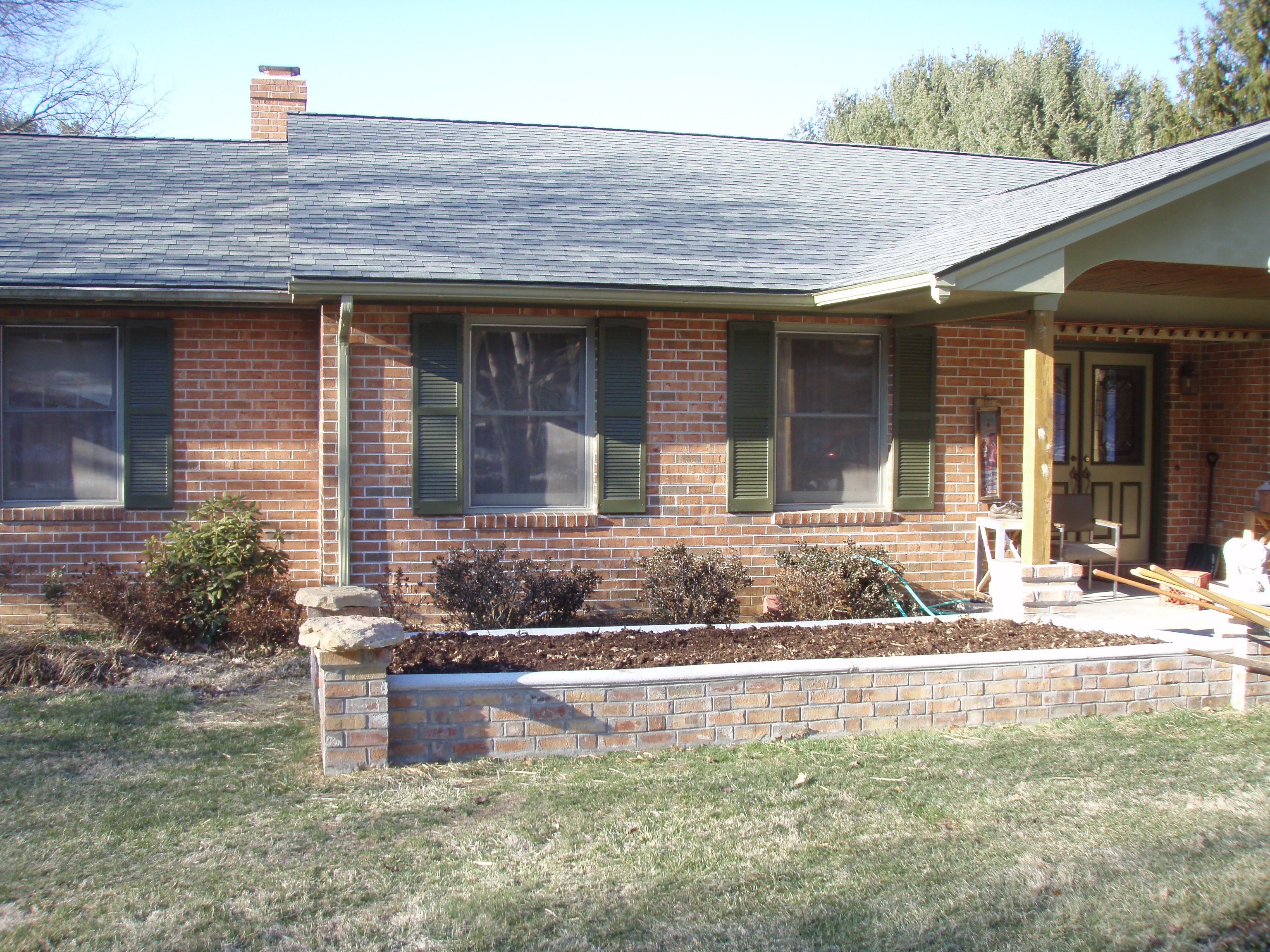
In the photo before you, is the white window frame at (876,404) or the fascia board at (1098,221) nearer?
the fascia board at (1098,221)

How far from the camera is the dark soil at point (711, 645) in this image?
5758 millimetres

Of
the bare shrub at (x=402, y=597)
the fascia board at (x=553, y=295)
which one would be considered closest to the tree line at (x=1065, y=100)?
the fascia board at (x=553, y=295)

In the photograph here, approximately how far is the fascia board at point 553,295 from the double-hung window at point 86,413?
4.83 feet

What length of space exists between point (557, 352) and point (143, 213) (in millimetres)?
3886

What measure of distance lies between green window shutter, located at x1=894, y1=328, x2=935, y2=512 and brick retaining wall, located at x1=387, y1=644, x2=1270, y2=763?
8.85ft

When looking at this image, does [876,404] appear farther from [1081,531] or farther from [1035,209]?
[1081,531]

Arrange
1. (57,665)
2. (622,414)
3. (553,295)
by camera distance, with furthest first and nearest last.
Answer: (622,414) → (553,295) → (57,665)

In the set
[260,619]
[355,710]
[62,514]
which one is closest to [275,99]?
[62,514]

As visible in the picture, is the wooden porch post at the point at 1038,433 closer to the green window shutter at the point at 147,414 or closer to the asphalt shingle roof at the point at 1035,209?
the asphalt shingle roof at the point at 1035,209

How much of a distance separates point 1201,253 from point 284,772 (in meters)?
6.69

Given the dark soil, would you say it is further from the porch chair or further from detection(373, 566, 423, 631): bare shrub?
the porch chair

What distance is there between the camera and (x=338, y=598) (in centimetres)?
558

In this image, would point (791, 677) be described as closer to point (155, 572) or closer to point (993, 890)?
point (993, 890)

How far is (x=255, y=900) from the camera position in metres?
3.72
